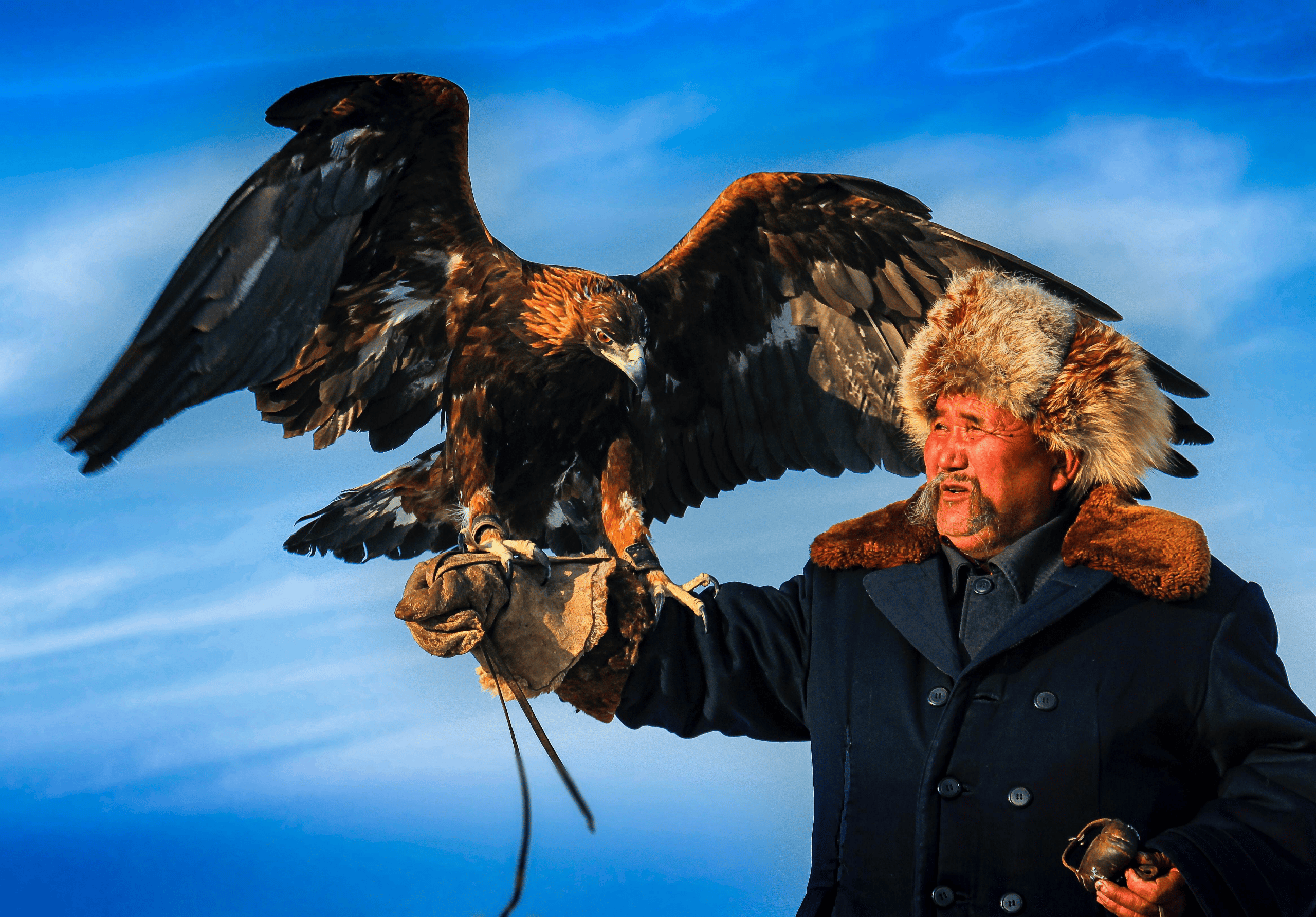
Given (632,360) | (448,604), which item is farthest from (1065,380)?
(632,360)

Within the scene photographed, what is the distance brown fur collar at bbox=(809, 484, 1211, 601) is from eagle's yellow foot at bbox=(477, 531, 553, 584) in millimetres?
668

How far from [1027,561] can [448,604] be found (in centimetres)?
125

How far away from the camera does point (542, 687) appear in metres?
2.48

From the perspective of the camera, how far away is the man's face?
7.70 feet

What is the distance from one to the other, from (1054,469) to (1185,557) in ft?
1.12

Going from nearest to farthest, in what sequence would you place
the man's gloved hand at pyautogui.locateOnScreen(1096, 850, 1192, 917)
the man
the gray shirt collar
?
the man's gloved hand at pyautogui.locateOnScreen(1096, 850, 1192, 917), the man, the gray shirt collar

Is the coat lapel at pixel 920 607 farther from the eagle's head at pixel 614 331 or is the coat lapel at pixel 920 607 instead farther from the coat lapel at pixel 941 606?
the eagle's head at pixel 614 331

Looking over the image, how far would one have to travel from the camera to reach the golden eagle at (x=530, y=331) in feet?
11.1

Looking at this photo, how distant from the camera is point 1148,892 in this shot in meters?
1.94

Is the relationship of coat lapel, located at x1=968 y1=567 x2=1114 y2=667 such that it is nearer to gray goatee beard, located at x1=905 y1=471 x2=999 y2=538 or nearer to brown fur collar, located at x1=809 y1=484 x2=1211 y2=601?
brown fur collar, located at x1=809 y1=484 x2=1211 y2=601

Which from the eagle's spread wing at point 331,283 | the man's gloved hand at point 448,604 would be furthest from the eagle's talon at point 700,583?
the eagle's spread wing at point 331,283

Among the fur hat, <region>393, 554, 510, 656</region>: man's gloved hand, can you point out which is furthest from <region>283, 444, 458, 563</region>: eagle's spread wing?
the fur hat

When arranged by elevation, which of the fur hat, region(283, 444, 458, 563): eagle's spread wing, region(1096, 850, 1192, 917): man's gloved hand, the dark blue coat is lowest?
region(1096, 850, 1192, 917): man's gloved hand

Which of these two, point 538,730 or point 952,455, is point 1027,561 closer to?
point 952,455
